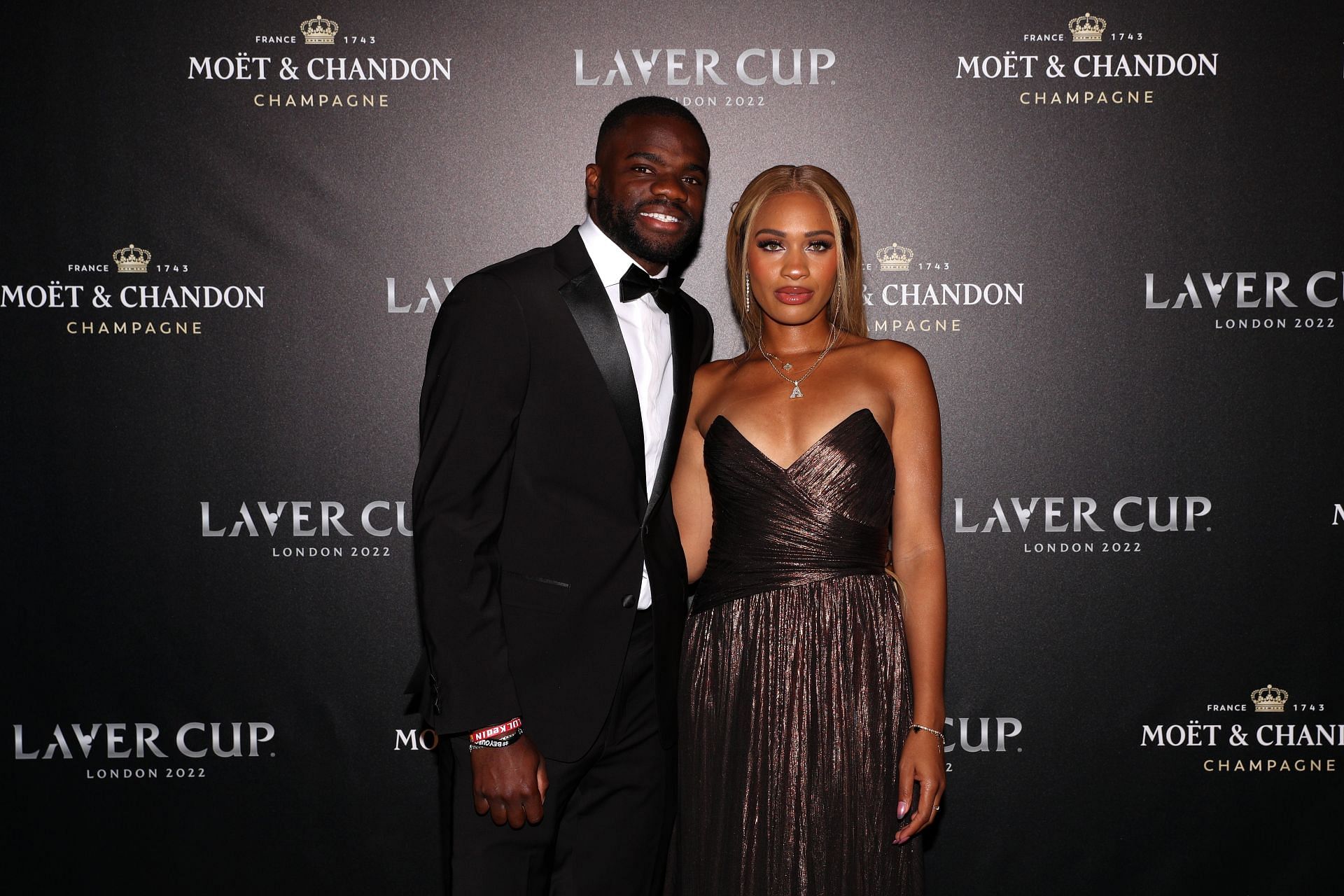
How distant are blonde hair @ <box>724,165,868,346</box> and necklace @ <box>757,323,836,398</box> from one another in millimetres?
47

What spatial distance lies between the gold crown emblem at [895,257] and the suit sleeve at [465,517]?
4.26 feet

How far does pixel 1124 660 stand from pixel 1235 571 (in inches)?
14.7

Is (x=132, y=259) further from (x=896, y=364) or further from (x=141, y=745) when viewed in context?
(x=896, y=364)

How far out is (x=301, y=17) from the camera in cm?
252

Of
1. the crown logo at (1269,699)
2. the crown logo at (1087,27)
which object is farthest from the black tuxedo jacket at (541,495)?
the crown logo at (1269,699)

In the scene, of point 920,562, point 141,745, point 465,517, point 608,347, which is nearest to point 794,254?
point 608,347

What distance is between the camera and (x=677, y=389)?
1.85 metres

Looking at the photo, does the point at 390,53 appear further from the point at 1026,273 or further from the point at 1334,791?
the point at 1334,791

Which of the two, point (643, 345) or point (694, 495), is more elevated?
point (643, 345)

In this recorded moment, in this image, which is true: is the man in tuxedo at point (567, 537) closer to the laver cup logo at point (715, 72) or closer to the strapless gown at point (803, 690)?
the strapless gown at point (803, 690)

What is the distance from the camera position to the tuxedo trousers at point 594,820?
1.71 m

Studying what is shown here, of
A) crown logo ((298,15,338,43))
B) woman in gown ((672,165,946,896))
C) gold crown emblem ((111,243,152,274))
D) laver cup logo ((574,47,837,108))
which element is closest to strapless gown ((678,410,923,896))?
woman in gown ((672,165,946,896))

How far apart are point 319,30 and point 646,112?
48.1 inches

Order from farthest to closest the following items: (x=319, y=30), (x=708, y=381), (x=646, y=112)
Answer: (x=319, y=30) < (x=708, y=381) < (x=646, y=112)
